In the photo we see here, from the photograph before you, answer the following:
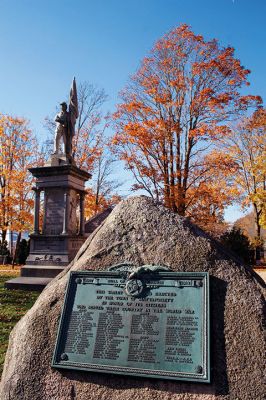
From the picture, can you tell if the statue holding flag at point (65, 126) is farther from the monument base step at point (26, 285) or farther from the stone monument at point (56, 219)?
the monument base step at point (26, 285)

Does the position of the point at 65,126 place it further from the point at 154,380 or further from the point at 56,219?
the point at 154,380

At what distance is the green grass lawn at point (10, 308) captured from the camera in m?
6.19

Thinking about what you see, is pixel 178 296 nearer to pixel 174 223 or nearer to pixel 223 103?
pixel 174 223

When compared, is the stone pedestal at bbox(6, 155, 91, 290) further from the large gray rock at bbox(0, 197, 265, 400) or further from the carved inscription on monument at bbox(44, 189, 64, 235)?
the large gray rock at bbox(0, 197, 265, 400)

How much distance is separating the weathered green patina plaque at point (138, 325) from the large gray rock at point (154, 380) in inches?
3.8

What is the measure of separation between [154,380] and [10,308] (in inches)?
239

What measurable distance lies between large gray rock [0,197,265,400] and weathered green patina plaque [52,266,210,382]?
97mm

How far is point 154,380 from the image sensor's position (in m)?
3.08

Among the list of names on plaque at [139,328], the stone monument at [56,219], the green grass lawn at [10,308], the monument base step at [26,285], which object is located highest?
the stone monument at [56,219]

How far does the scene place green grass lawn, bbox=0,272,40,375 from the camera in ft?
20.3

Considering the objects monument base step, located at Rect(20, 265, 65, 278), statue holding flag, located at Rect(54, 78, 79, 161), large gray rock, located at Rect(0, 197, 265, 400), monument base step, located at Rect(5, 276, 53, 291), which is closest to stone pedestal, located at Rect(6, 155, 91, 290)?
monument base step, located at Rect(20, 265, 65, 278)

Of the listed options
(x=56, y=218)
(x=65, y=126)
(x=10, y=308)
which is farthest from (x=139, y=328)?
(x=65, y=126)

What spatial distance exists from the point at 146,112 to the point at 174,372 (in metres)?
15.8

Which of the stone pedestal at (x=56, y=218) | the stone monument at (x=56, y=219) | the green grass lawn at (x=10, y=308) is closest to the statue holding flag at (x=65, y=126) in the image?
the stone monument at (x=56, y=219)
